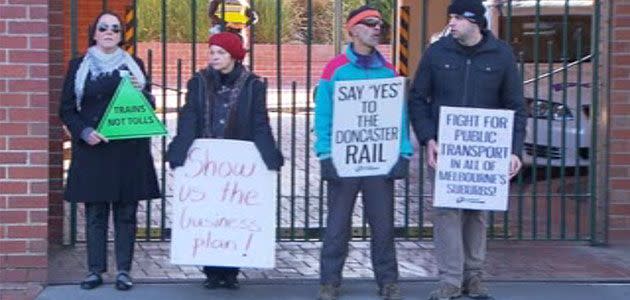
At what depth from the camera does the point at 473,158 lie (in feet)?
25.4

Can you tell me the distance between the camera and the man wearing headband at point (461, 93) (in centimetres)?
761

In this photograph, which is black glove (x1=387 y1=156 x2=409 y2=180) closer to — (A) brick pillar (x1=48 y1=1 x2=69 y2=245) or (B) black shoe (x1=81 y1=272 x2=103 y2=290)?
(B) black shoe (x1=81 y1=272 x2=103 y2=290)

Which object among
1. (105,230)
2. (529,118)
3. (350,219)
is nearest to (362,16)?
(350,219)

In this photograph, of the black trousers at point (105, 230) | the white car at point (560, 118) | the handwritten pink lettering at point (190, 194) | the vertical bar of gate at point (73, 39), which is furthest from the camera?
the white car at point (560, 118)

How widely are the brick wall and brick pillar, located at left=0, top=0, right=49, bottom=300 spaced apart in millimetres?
4345

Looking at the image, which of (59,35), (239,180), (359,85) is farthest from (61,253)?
(359,85)

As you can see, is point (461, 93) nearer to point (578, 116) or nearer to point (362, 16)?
point (362, 16)

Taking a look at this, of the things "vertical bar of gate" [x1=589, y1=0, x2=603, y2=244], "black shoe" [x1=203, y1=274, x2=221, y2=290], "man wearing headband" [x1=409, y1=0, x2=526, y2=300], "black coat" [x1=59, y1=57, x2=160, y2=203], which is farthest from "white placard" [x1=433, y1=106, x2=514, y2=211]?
"vertical bar of gate" [x1=589, y1=0, x2=603, y2=244]

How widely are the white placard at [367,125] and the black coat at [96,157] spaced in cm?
130

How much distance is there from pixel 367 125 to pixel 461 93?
0.60m

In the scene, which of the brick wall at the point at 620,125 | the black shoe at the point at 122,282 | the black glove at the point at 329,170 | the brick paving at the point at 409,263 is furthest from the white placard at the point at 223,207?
the brick wall at the point at 620,125

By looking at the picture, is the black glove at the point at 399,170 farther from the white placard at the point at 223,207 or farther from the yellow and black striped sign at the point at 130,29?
the yellow and black striped sign at the point at 130,29

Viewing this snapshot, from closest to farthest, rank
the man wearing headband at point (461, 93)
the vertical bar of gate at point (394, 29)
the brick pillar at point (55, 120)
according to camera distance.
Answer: the man wearing headband at point (461, 93) < the brick pillar at point (55, 120) < the vertical bar of gate at point (394, 29)

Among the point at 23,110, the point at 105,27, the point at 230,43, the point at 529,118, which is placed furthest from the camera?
the point at 529,118
